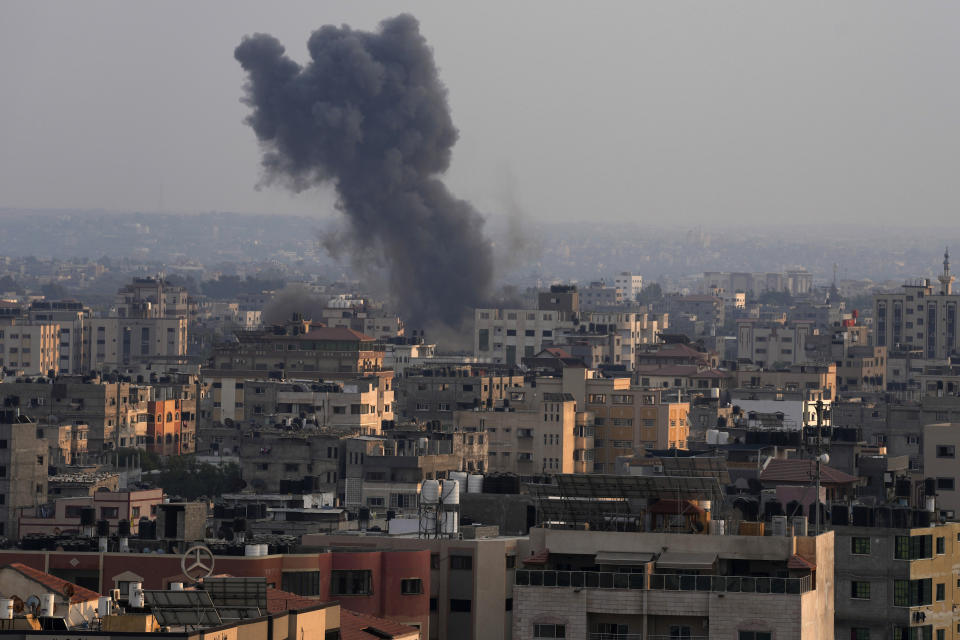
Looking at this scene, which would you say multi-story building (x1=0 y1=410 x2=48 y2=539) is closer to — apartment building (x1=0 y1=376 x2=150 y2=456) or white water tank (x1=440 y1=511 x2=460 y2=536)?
apartment building (x1=0 y1=376 x2=150 y2=456)

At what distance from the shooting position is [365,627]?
2978 centimetres

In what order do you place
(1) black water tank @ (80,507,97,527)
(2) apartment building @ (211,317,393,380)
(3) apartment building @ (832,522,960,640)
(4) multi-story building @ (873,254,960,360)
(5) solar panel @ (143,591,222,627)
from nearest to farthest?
(5) solar panel @ (143,591,222,627)
(3) apartment building @ (832,522,960,640)
(1) black water tank @ (80,507,97,527)
(2) apartment building @ (211,317,393,380)
(4) multi-story building @ (873,254,960,360)

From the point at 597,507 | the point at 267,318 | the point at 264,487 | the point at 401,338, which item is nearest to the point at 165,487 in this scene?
the point at 264,487

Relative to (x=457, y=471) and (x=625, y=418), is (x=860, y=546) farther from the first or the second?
(x=625, y=418)

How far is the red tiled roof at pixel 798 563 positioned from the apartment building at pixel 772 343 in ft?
449

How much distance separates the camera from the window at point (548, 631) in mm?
28141

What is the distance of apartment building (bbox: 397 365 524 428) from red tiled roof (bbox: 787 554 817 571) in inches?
2840

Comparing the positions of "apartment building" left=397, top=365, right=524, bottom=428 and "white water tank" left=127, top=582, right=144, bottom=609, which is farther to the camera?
"apartment building" left=397, top=365, right=524, bottom=428

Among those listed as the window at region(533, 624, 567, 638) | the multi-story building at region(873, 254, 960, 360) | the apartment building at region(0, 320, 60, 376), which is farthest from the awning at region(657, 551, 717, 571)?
the multi-story building at region(873, 254, 960, 360)

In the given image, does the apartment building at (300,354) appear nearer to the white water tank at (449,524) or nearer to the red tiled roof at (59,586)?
the white water tank at (449,524)

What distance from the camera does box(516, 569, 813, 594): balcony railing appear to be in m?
27.7

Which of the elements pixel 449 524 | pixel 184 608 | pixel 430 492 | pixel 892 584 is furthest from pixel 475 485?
pixel 184 608

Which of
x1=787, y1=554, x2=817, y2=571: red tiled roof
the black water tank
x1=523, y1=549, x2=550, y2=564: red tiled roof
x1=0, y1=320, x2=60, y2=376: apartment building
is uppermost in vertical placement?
x1=0, y1=320, x2=60, y2=376: apartment building

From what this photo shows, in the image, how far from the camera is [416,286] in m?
168
